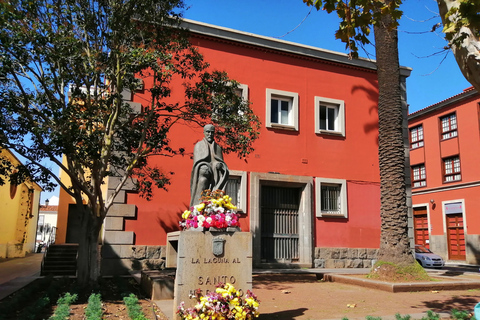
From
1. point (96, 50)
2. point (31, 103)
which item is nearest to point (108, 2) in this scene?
point (96, 50)

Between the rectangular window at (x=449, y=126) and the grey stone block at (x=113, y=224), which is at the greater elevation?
the rectangular window at (x=449, y=126)

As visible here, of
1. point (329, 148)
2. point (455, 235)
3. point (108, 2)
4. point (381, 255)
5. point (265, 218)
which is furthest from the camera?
point (455, 235)

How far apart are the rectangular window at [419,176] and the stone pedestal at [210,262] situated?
28.4 meters

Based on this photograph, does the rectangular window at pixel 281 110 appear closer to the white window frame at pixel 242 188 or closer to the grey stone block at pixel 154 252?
the white window frame at pixel 242 188

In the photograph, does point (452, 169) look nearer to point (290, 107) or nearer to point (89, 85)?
point (290, 107)

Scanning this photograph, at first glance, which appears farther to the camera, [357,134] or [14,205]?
[14,205]

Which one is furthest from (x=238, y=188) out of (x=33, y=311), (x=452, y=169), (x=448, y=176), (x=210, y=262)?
(x=448, y=176)

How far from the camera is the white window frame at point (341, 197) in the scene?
50.6ft

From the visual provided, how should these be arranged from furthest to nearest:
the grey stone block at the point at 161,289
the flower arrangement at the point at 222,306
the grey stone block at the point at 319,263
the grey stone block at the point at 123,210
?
the grey stone block at the point at 319,263 < the grey stone block at the point at 123,210 < the grey stone block at the point at 161,289 < the flower arrangement at the point at 222,306

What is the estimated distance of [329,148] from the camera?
16156mm

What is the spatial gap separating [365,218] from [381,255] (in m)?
4.90

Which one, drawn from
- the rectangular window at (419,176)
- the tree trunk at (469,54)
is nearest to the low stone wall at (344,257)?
the tree trunk at (469,54)

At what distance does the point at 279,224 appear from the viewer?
15.2 m

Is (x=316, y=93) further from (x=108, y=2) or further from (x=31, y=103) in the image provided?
(x=31, y=103)
